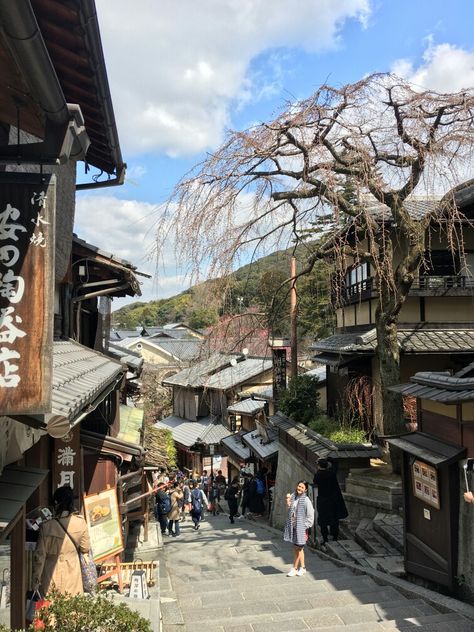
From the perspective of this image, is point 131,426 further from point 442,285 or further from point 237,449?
point 442,285

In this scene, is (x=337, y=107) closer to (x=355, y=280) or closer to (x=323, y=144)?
(x=323, y=144)

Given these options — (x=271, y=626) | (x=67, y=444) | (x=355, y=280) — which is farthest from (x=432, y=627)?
(x=355, y=280)

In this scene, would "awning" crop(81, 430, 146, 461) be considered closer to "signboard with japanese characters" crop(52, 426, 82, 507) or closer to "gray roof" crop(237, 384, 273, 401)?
"signboard with japanese characters" crop(52, 426, 82, 507)

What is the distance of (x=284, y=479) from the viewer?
17.3 metres

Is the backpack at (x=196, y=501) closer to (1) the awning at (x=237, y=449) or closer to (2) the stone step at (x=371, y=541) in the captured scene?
(1) the awning at (x=237, y=449)

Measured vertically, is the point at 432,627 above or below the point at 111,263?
below

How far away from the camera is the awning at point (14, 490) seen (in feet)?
13.1

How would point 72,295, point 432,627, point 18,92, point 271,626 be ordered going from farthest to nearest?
point 72,295 → point 271,626 → point 432,627 → point 18,92

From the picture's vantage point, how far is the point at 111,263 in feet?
35.4

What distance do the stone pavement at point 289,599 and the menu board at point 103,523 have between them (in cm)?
114

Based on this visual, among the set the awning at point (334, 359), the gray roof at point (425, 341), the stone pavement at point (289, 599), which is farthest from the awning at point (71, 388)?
the awning at point (334, 359)

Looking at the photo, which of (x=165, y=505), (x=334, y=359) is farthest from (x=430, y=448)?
(x=165, y=505)

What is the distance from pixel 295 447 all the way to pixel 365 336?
401 cm

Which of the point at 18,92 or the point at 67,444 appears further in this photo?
the point at 67,444
